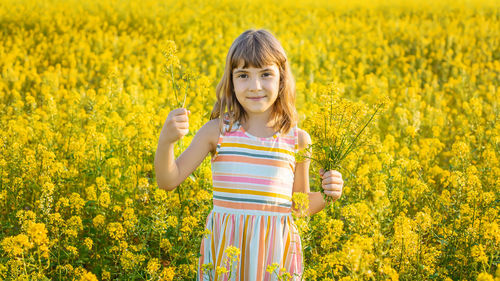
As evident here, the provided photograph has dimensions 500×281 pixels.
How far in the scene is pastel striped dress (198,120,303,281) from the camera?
219cm

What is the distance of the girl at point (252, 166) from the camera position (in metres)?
2.19

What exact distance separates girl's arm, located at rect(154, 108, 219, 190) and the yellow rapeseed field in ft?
0.76

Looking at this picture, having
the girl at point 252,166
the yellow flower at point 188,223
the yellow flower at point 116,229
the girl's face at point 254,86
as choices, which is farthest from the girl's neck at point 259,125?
the yellow flower at point 116,229

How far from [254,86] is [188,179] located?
123 cm

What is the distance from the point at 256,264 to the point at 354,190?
153 centimetres

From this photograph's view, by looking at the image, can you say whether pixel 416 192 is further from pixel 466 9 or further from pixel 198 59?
pixel 466 9

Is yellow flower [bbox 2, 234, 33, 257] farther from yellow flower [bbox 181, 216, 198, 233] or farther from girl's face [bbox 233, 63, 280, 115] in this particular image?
girl's face [bbox 233, 63, 280, 115]

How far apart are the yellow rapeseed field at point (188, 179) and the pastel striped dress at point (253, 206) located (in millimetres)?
127

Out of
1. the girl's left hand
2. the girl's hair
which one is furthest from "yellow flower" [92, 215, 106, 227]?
the girl's left hand

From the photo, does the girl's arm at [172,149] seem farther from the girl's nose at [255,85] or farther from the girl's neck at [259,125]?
the girl's nose at [255,85]

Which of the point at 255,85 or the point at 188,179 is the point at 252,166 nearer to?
the point at 255,85

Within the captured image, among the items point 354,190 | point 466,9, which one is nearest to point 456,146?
point 354,190

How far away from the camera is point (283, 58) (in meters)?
2.31

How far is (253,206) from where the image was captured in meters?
2.24
